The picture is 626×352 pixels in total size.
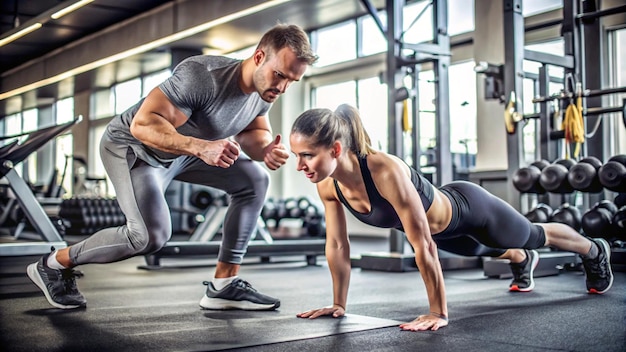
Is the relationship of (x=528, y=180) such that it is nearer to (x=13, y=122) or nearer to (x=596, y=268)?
(x=596, y=268)

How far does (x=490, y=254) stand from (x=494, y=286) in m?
0.84

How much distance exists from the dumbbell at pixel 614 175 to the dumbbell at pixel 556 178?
23 centimetres

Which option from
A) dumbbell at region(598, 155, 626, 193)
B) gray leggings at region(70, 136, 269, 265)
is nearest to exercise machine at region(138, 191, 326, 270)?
gray leggings at region(70, 136, 269, 265)

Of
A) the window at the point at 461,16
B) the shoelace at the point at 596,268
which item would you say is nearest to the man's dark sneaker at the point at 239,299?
the shoelace at the point at 596,268

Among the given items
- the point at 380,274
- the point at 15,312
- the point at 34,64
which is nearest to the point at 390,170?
the point at 15,312

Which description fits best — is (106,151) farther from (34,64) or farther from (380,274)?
(34,64)

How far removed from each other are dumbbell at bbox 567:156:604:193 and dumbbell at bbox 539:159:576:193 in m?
0.05

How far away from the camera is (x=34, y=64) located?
28.2 feet

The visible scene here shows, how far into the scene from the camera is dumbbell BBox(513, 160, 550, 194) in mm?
3906

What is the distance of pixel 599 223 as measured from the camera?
3.63 meters

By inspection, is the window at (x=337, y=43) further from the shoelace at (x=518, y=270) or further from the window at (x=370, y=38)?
the shoelace at (x=518, y=270)

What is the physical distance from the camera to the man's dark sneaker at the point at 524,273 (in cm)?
288

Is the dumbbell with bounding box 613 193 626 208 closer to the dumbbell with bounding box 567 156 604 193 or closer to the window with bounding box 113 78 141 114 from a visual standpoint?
the dumbbell with bounding box 567 156 604 193

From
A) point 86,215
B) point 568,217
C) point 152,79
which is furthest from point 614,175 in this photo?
point 152,79
